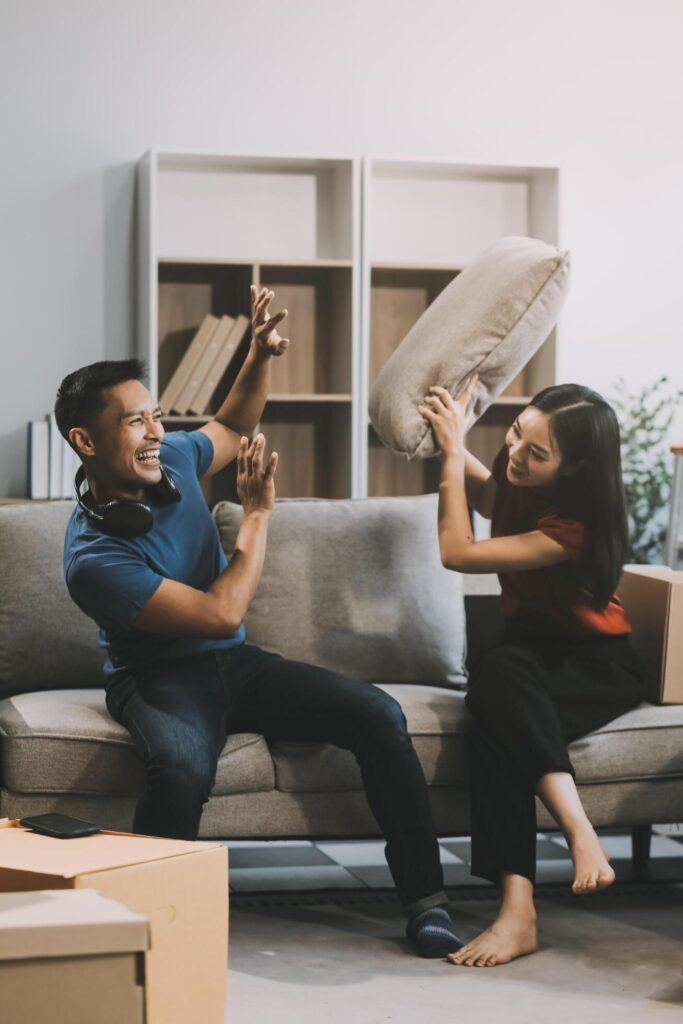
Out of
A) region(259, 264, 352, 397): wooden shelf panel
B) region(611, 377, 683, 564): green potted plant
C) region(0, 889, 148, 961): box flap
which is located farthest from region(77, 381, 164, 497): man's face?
region(611, 377, 683, 564): green potted plant

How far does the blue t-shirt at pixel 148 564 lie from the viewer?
2.25 metres

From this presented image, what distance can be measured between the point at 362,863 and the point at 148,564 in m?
1.01

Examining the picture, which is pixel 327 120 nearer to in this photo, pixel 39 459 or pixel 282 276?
pixel 282 276

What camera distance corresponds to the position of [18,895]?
127cm

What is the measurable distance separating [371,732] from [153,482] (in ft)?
1.99

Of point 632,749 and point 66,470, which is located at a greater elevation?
point 66,470

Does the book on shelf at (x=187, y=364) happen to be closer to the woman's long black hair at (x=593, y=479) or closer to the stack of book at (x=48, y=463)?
the stack of book at (x=48, y=463)

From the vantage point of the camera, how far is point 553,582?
2488mm

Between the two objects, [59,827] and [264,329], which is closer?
[59,827]

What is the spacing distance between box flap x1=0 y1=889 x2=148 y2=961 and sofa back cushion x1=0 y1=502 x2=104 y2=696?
1.49m

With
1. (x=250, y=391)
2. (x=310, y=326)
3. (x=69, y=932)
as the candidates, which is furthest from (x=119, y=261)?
(x=69, y=932)

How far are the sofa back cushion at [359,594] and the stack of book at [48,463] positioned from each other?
137 cm

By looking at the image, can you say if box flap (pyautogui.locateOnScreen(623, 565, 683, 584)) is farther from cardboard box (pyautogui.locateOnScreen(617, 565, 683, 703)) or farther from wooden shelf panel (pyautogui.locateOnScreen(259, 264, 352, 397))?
wooden shelf panel (pyautogui.locateOnScreen(259, 264, 352, 397))

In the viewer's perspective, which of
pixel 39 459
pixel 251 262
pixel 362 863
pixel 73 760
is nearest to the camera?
pixel 73 760
